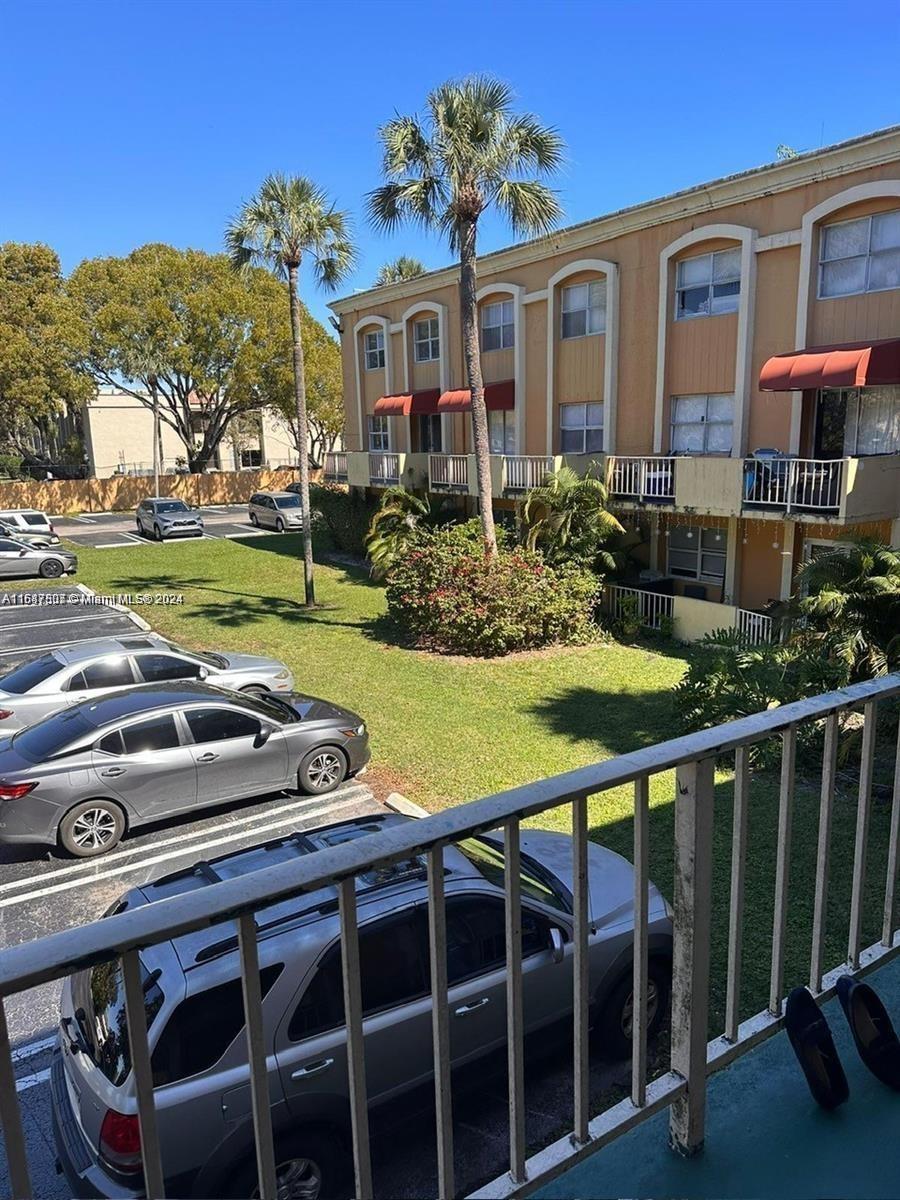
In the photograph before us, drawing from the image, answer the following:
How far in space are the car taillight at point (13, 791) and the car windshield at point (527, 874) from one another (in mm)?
4808

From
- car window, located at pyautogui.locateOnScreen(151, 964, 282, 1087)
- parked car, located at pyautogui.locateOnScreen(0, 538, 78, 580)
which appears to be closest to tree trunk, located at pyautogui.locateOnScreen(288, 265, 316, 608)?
parked car, located at pyautogui.locateOnScreen(0, 538, 78, 580)

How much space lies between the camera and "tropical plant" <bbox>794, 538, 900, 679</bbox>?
10.0 metres

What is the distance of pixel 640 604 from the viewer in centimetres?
1850

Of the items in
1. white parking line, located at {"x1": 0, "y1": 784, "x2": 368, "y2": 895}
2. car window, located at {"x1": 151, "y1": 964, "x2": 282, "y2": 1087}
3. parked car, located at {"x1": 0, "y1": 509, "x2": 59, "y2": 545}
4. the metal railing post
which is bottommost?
white parking line, located at {"x1": 0, "y1": 784, "x2": 368, "y2": 895}

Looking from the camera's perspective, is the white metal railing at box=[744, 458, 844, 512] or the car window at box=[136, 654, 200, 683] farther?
the white metal railing at box=[744, 458, 844, 512]

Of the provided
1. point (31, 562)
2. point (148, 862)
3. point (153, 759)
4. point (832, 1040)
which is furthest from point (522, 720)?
point (31, 562)

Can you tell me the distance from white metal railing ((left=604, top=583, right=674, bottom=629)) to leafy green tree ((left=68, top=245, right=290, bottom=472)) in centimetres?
2735

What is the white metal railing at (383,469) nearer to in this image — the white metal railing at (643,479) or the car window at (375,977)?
the white metal railing at (643,479)

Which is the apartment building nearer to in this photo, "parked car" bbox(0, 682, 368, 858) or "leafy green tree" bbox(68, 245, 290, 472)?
"parked car" bbox(0, 682, 368, 858)

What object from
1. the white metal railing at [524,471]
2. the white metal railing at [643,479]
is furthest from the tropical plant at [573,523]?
the white metal railing at [524,471]

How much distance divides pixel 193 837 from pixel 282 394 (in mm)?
36854

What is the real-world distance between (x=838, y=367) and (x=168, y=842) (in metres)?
13.8

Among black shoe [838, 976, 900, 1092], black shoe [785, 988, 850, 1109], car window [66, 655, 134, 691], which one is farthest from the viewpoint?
car window [66, 655, 134, 691]

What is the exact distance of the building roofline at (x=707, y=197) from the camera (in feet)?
49.7
